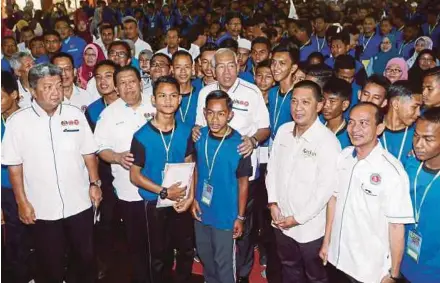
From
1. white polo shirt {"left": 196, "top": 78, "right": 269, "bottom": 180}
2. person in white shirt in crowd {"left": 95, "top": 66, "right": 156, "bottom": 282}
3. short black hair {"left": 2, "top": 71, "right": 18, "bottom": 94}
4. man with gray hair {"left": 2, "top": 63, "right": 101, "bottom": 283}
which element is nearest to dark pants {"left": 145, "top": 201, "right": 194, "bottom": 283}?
person in white shirt in crowd {"left": 95, "top": 66, "right": 156, "bottom": 282}

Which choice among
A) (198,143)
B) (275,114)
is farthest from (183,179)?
(275,114)

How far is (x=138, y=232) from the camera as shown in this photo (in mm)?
3562

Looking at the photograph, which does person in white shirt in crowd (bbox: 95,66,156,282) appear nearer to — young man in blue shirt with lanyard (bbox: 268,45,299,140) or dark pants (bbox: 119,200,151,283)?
dark pants (bbox: 119,200,151,283)

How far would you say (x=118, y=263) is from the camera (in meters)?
4.34

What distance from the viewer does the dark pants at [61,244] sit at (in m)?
3.35

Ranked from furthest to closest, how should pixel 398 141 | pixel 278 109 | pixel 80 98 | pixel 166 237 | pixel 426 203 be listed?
pixel 80 98 → pixel 278 109 → pixel 166 237 → pixel 398 141 → pixel 426 203

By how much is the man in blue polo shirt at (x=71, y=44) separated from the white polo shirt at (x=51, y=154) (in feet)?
12.7

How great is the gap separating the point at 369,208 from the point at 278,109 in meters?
1.79

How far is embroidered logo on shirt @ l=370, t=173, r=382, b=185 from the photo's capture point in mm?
2586

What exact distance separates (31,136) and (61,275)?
1.07 metres

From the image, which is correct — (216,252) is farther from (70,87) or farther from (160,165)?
(70,87)

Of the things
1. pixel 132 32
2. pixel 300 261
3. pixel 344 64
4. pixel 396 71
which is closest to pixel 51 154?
pixel 300 261

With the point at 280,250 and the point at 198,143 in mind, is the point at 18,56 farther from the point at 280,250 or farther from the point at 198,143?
the point at 280,250

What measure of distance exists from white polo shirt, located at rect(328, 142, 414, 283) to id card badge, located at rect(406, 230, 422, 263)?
0.13 metres
